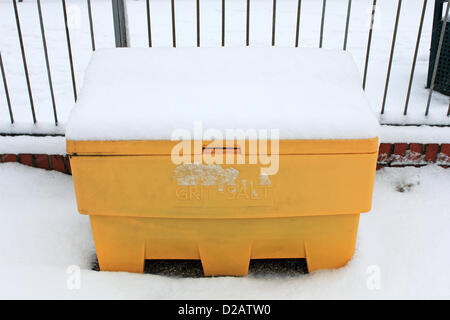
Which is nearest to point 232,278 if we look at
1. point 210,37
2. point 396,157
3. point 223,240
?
A: point 223,240

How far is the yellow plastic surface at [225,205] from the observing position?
158 centimetres

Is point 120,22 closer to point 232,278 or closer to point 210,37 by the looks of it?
point 232,278

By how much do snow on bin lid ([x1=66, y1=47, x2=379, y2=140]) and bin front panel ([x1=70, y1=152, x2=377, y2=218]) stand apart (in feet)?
0.35

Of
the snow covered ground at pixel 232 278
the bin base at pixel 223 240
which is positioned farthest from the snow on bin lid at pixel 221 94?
the snow covered ground at pixel 232 278

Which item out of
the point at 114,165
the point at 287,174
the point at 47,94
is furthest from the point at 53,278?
the point at 47,94

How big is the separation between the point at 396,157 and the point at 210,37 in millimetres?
2653

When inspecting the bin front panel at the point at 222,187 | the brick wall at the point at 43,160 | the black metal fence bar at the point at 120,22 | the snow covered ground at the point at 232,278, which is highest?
the black metal fence bar at the point at 120,22

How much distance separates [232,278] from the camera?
6.12 ft

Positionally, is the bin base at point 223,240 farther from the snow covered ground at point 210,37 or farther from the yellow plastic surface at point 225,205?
the snow covered ground at point 210,37

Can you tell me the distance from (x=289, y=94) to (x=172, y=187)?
61 cm

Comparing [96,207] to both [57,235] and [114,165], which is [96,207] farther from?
[57,235]

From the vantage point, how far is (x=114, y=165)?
1.59m

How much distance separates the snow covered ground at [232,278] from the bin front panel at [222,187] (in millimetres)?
358
